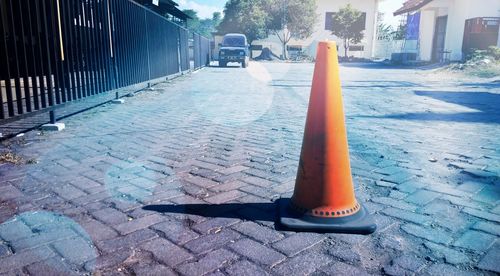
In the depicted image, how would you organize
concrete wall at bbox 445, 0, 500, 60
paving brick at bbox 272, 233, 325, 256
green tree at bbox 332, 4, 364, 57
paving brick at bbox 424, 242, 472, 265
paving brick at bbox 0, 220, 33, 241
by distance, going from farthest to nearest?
1. green tree at bbox 332, 4, 364, 57
2. concrete wall at bbox 445, 0, 500, 60
3. paving brick at bbox 0, 220, 33, 241
4. paving brick at bbox 272, 233, 325, 256
5. paving brick at bbox 424, 242, 472, 265

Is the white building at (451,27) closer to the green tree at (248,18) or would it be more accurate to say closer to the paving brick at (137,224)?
the green tree at (248,18)

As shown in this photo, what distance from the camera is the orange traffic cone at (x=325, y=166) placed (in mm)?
2357

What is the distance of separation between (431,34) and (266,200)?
106 ft

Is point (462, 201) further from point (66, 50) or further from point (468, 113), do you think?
point (66, 50)

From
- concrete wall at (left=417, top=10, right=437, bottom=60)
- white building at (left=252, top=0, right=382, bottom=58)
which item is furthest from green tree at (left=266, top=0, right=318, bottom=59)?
concrete wall at (left=417, top=10, right=437, bottom=60)

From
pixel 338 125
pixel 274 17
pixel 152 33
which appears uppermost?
pixel 274 17

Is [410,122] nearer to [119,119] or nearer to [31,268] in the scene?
[119,119]

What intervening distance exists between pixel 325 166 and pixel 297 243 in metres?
0.53

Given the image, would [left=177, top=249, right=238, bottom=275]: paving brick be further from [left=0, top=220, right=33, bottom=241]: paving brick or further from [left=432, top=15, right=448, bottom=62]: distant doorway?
[left=432, top=15, right=448, bottom=62]: distant doorway

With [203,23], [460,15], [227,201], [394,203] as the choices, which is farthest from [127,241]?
[203,23]

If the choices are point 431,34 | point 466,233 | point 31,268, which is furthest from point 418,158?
point 431,34

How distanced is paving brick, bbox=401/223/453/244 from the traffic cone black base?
0.71 ft

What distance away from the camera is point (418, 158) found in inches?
151

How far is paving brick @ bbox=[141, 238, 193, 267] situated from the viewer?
6.41ft
